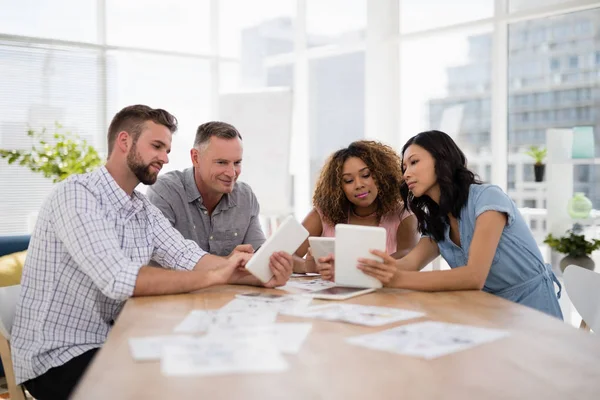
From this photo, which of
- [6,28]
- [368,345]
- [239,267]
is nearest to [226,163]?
[239,267]

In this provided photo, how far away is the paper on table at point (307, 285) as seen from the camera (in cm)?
242

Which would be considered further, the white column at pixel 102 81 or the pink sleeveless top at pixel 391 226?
the white column at pixel 102 81

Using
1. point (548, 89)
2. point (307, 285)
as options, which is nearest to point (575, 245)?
point (548, 89)

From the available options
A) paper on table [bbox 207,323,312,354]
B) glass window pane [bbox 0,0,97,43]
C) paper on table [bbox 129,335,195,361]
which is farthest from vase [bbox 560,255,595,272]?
glass window pane [bbox 0,0,97,43]

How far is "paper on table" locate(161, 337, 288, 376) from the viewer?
129 centimetres

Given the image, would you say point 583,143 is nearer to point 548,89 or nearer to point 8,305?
point 548,89

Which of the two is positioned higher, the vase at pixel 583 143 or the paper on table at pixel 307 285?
the vase at pixel 583 143

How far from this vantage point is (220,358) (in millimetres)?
1359

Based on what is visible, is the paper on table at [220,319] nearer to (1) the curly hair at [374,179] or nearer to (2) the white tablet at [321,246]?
(2) the white tablet at [321,246]

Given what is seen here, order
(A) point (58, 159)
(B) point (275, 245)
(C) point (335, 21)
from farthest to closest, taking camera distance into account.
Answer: (C) point (335, 21) < (A) point (58, 159) < (B) point (275, 245)

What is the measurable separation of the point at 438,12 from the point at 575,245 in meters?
2.53

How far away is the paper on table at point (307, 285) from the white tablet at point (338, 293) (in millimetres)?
64

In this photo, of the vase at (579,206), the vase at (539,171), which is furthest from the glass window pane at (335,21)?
the vase at (579,206)

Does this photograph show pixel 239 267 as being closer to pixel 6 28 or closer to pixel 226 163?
pixel 226 163
